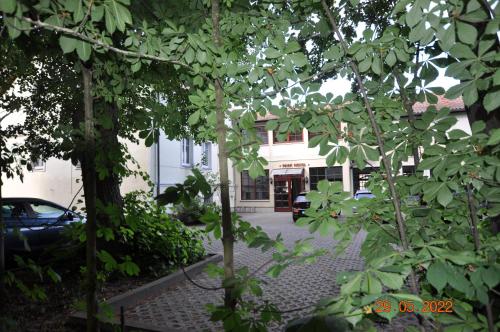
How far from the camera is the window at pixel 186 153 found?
2250 centimetres

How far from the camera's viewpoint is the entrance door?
28641 millimetres

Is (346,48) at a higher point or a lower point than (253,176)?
higher

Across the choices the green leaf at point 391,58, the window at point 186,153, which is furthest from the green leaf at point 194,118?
the window at point 186,153

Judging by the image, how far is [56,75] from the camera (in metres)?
8.27

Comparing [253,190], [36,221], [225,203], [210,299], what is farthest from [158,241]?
[253,190]

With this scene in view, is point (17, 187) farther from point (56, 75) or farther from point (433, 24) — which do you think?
point (433, 24)

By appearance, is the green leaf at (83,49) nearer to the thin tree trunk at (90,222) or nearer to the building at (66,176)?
the thin tree trunk at (90,222)

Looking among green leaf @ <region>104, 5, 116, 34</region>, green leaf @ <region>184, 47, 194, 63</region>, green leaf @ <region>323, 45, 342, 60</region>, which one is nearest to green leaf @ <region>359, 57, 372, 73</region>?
green leaf @ <region>323, 45, 342, 60</region>

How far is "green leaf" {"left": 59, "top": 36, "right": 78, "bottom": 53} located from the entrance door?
27.4m

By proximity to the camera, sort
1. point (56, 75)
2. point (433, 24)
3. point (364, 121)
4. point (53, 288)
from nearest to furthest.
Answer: point (433, 24) → point (364, 121) → point (53, 288) → point (56, 75)

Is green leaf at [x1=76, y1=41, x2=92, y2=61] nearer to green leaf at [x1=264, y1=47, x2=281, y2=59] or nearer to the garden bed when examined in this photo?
green leaf at [x1=264, y1=47, x2=281, y2=59]

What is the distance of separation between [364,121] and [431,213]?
551mm

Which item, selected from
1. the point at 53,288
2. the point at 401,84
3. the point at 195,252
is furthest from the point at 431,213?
the point at 195,252

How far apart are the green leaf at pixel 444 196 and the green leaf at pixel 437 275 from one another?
0.34m
